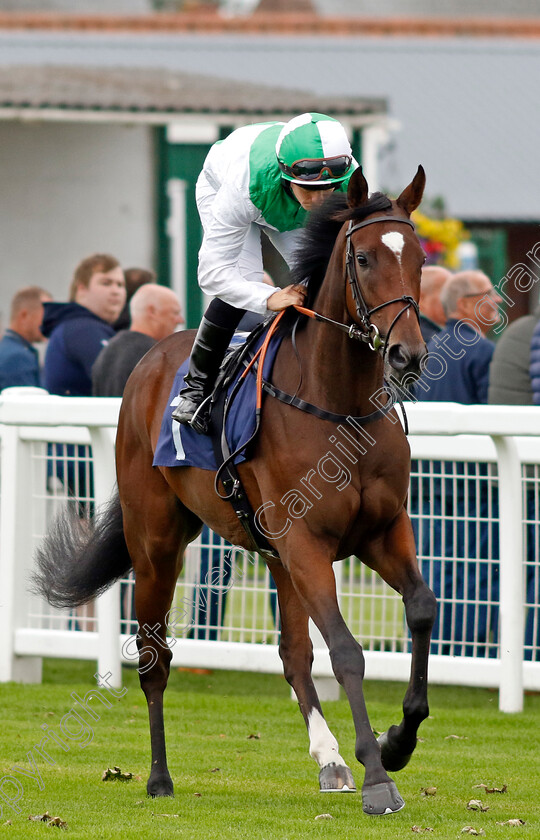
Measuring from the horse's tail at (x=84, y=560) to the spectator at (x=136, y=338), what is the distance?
1519 millimetres

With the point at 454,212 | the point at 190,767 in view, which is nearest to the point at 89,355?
the point at 190,767

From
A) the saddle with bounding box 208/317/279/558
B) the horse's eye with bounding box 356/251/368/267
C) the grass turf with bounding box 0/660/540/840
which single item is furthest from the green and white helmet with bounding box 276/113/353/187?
the grass turf with bounding box 0/660/540/840

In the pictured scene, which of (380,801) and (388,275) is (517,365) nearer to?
(388,275)

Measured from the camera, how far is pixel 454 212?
19.9 metres

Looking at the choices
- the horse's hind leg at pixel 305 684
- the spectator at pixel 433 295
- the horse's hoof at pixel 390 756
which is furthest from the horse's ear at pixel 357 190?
the spectator at pixel 433 295

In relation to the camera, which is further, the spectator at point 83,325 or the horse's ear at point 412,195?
the spectator at point 83,325

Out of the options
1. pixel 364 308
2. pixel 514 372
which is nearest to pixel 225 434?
pixel 364 308

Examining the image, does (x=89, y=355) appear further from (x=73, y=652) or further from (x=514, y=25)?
(x=514, y=25)

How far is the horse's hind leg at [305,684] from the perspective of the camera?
443 centimetres

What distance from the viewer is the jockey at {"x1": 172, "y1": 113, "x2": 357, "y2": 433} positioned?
4.39 m

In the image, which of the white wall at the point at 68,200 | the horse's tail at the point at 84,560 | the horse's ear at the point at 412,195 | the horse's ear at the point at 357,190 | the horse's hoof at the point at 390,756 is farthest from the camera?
the white wall at the point at 68,200

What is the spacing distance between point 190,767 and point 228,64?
1734 centimetres

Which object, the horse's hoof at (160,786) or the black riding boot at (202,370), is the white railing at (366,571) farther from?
the horse's hoof at (160,786)

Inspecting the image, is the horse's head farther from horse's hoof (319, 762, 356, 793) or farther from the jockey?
horse's hoof (319, 762, 356, 793)
